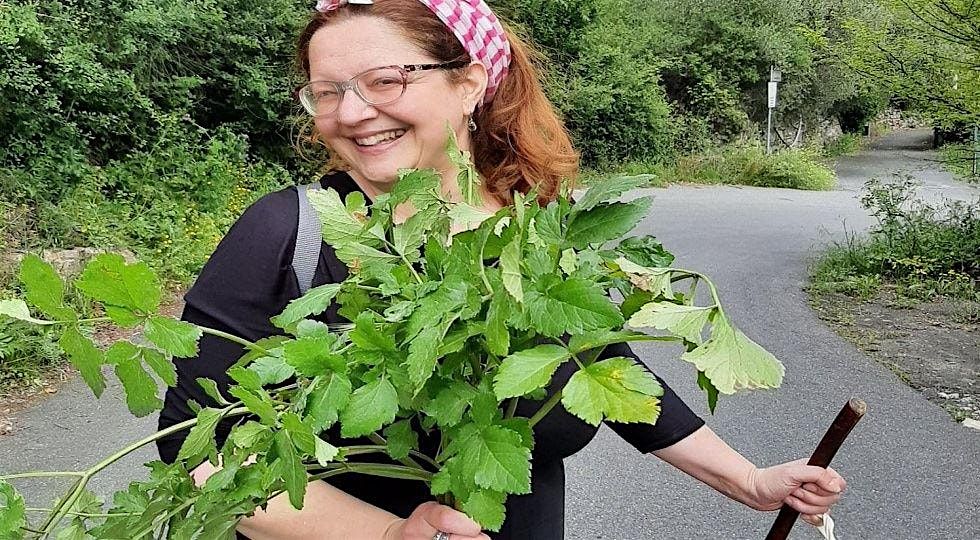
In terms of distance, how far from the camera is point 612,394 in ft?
2.15

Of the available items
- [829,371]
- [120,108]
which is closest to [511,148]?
[829,371]

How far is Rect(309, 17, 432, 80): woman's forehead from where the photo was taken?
132cm

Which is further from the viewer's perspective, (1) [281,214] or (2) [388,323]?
(1) [281,214]

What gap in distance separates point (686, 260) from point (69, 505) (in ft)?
31.4

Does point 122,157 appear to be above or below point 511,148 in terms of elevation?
below

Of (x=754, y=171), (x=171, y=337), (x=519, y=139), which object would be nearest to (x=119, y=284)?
(x=171, y=337)

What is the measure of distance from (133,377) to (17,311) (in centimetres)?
11

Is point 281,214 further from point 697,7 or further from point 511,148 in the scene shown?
point 697,7

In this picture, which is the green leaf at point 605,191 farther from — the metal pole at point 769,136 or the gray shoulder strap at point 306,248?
the metal pole at point 769,136

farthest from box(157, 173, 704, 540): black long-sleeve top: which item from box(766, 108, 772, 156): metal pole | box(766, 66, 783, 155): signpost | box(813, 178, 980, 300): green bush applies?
box(766, 108, 772, 156): metal pole

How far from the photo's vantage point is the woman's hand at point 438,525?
0.97m

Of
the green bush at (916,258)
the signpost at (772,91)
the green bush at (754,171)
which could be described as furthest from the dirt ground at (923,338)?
the signpost at (772,91)

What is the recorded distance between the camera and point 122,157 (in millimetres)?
9219

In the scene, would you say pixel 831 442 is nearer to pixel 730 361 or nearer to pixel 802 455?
pixel 730 361
